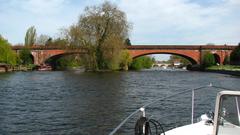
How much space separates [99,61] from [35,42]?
6065 centimetres

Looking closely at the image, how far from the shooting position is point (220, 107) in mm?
5465

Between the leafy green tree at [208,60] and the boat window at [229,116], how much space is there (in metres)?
93.5

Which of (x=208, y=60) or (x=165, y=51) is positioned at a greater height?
(x=165, y=51)

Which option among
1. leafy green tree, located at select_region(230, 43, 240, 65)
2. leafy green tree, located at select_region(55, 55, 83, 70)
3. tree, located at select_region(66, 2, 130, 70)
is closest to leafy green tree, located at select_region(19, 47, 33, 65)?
leafy green tree, located at select_region(55, 55, 83, 70)

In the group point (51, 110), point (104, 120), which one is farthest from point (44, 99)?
point (104, 120)

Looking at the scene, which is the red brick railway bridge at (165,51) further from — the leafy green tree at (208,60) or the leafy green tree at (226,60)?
the leafy green tree at (208,60)

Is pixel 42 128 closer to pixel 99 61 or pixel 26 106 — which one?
pixel 26 106

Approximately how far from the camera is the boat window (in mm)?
5523

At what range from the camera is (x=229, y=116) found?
5941mm

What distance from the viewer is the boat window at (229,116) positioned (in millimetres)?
5523

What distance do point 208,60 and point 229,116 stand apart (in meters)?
94.1

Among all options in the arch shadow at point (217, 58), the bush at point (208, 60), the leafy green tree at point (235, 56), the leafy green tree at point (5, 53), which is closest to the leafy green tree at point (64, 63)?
the leafy green tree at point (5, 53)

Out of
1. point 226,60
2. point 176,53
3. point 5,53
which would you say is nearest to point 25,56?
point 5,53

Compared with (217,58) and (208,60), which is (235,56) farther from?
(217,58)
